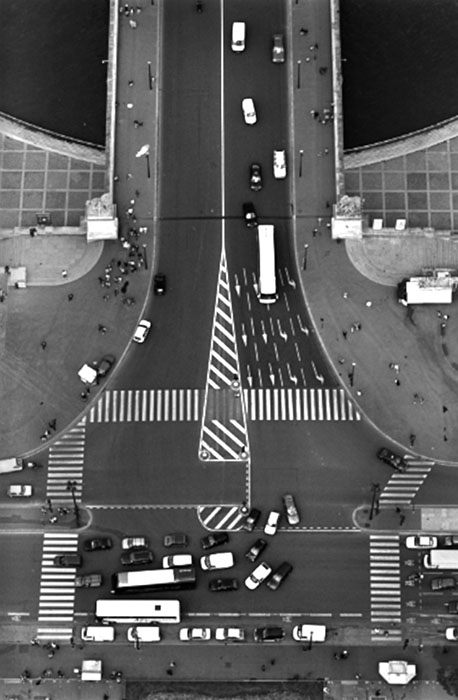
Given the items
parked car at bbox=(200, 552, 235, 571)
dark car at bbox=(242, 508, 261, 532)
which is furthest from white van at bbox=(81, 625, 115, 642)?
dark car at bbox=(242, 508, 261, 532)

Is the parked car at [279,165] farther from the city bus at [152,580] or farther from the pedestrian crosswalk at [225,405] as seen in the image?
the city bus at [152,580]

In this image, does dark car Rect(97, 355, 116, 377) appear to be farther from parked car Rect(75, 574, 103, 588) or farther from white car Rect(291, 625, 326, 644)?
white car Rect(291, 625, 326, 644)

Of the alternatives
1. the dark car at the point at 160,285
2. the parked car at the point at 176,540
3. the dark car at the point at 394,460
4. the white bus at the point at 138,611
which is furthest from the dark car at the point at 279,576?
the dark car at the point at 160,285

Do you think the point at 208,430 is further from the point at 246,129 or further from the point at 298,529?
the point at 246,129

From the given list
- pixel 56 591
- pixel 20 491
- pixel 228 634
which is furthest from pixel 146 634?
pixel 20 491

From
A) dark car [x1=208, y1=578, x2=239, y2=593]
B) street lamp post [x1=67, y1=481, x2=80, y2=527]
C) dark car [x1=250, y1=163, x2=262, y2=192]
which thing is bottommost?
dark car [x1=208, y1=578, x2=239, y2=593]

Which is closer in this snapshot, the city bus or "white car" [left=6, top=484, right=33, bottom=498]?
the city bus

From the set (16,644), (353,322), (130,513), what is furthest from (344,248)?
(16,644)
